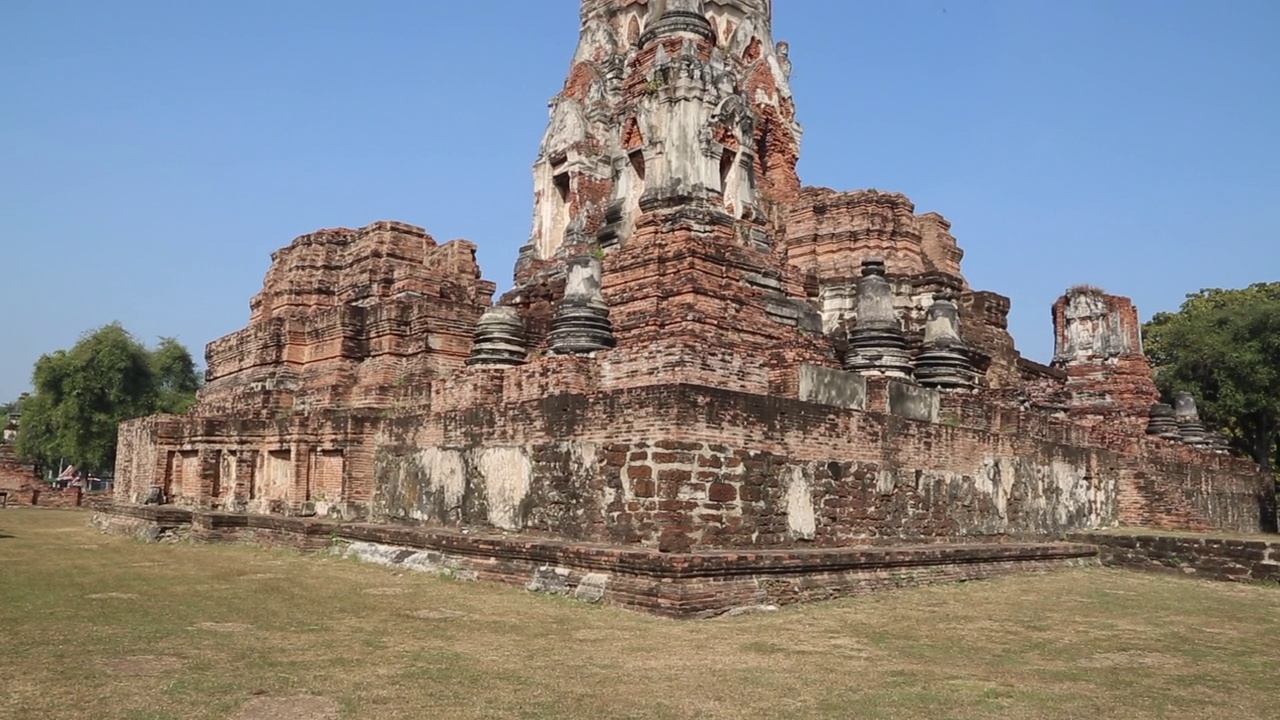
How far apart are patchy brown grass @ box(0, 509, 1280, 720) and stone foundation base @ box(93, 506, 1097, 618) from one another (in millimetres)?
237

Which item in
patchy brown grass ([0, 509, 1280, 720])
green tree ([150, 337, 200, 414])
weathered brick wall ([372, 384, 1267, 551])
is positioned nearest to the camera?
patchy brown grass ([0, 509, 1280, 720])

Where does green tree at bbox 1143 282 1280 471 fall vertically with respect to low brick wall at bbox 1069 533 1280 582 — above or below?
above

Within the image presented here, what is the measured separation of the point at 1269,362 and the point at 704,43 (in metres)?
21.2

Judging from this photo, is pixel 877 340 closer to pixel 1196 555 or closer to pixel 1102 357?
pixel 1196 555

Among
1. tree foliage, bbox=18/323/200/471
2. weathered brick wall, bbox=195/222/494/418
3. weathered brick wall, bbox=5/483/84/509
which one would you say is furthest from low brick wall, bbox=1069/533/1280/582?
tree foliage, bbox=18/323/200/471

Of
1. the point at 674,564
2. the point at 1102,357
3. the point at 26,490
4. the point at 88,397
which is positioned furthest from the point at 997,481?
the point at 88,397

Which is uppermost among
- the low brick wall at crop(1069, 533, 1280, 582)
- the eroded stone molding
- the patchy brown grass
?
the eroded stone molding

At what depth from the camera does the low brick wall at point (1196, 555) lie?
13.0 meters

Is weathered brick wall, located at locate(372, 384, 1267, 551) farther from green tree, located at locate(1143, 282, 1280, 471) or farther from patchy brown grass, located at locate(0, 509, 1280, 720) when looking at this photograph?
green tree, located at locate(1143, 282, 1280, 471)

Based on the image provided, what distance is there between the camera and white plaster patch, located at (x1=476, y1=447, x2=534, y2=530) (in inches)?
456

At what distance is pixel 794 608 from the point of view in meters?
9.54

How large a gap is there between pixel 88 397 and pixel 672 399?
1529 inches

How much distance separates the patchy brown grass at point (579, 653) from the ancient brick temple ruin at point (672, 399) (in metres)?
0.99

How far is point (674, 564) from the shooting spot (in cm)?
883
